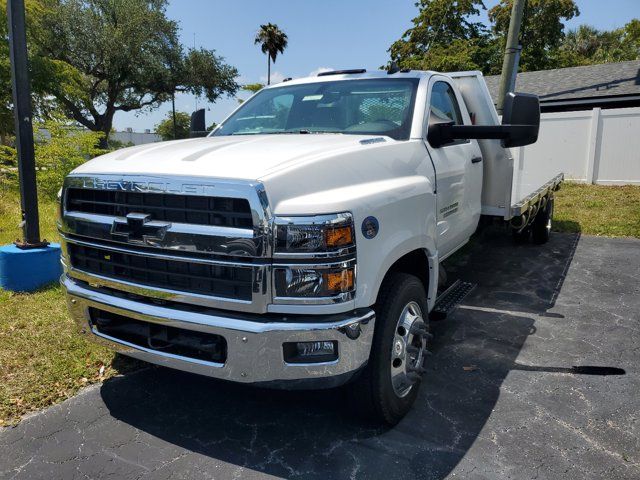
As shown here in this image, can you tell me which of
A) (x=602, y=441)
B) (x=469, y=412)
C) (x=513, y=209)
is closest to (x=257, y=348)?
(x=469, y=412)

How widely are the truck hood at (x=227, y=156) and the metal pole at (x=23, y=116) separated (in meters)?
2.59

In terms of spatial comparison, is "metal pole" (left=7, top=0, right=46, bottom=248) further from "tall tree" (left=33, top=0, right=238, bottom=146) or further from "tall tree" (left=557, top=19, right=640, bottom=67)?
"tall tree" (left=557, top=19, right=640, bottom=67)

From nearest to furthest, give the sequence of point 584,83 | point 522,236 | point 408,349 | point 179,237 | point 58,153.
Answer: point 179,237 < point 408,349 < point 522,236 < point 58,153 < point 584,83

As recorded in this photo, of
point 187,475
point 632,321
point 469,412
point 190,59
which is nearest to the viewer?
point 187,475

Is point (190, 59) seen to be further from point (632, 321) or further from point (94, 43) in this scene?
A: point (632, 321)

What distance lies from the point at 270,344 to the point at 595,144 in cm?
1528

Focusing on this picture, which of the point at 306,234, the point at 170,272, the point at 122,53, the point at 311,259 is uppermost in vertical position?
the point at 122,53

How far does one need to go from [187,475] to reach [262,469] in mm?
385

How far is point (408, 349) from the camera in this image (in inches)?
122

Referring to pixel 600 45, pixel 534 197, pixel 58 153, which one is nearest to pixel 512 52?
pixel 534 197

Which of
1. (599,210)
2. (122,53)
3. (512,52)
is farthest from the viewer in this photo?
(122,53)

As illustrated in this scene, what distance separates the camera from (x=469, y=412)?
10.8 feet

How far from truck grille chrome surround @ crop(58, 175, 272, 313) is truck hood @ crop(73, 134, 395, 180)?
0.08 metres

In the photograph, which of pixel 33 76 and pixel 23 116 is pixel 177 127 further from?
pixel 23 116
